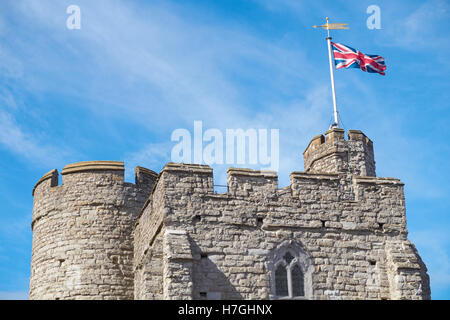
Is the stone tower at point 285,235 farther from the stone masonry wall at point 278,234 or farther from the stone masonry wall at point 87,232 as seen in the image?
the stone masonry wall at point 87,232

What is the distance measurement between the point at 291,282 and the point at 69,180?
9.33 m

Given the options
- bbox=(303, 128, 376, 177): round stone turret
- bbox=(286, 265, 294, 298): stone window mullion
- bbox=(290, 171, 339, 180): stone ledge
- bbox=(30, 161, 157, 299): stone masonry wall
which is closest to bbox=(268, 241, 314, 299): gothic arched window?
bbox=(286, 265, 294, 298): stone window mullion

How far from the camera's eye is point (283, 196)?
23375mm

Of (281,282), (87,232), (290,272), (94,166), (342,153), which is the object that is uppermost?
(94,166)

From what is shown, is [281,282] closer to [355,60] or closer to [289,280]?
[289,280]

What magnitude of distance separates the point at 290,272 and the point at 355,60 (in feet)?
29.6

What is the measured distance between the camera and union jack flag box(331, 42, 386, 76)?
28.4 m

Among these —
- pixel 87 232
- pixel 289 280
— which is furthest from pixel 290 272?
pixel 87 232

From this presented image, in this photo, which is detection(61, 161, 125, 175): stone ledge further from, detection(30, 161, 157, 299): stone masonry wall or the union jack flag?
the union jack flag

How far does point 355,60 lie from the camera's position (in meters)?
28.5

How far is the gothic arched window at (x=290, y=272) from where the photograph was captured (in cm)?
2244

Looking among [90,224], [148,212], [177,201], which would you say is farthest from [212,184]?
[90,224]
